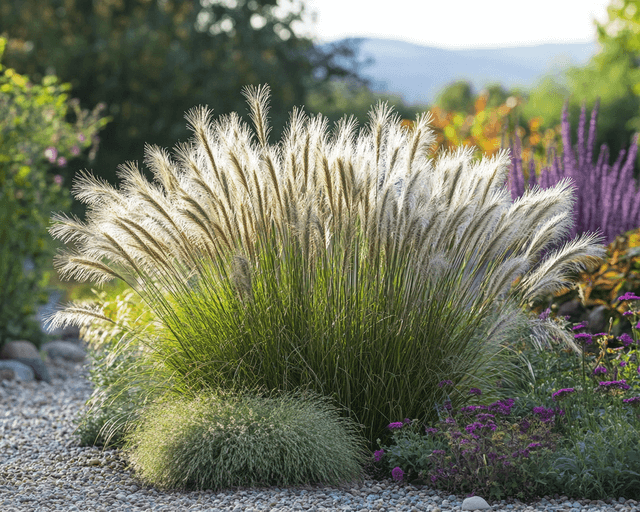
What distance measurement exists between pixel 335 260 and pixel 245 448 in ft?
3.39

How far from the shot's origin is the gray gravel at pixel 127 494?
2.92 meters

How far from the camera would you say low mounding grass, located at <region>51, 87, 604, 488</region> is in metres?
3.45

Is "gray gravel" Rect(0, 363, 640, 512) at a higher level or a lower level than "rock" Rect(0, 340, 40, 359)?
higher

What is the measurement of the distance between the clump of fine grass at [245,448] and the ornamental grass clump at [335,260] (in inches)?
10.0

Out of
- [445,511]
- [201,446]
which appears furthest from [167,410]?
[445,511]

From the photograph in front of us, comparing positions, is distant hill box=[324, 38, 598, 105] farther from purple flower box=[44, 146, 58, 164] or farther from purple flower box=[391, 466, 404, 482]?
purple flower box=[391, 466, 404, 482]

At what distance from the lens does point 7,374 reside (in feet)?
20.2

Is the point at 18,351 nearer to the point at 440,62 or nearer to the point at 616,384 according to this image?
the point at 616,384

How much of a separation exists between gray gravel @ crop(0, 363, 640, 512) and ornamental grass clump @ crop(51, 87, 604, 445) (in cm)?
50

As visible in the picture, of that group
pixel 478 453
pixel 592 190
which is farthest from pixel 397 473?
pixel 592 190

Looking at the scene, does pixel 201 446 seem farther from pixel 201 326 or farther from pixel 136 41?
pixel 136 41

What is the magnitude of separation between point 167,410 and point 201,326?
475mm

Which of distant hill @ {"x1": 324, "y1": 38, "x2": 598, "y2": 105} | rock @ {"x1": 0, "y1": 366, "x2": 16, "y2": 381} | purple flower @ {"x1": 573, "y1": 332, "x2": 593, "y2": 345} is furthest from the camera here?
distant hill @ {"x1": 324, "y1": 38, "x2": 598, "y2": 105}

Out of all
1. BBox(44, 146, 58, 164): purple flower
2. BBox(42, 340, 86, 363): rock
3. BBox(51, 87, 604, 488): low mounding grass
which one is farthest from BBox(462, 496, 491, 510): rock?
BBox(44, 146, 58, 164): purple flower
